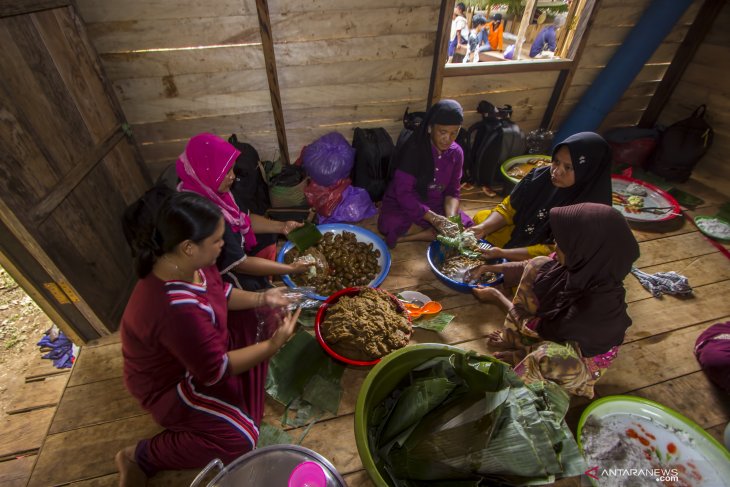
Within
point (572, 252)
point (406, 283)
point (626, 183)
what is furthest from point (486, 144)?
point (572, 252)

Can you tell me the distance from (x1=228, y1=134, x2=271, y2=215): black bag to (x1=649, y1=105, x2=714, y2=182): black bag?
4.88m

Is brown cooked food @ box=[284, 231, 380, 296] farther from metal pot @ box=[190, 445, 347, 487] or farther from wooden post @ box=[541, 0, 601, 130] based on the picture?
wooden post @ box=[541, 0, 601, 130]

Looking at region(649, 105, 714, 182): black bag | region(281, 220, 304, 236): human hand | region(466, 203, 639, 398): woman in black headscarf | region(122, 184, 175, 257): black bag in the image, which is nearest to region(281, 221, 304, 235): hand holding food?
region(281, 220, 304, 236): human hand

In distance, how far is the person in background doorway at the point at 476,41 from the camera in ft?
26.2

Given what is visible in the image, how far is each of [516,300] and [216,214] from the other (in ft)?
5.98

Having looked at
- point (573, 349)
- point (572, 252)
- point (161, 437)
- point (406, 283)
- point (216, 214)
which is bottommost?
point (406, 283)

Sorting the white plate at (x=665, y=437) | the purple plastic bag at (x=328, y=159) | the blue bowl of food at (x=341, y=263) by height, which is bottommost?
the white plate at (x=665, y=437)

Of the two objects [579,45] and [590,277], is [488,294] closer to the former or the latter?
[590,277]

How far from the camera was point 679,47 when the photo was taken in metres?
4.30

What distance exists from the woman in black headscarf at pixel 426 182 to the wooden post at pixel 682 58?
3.85m

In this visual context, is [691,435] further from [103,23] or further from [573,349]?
[103,23]

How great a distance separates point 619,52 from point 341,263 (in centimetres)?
422

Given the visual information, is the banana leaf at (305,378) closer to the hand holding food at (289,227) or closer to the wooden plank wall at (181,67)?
the hand holding food at (289,227)
